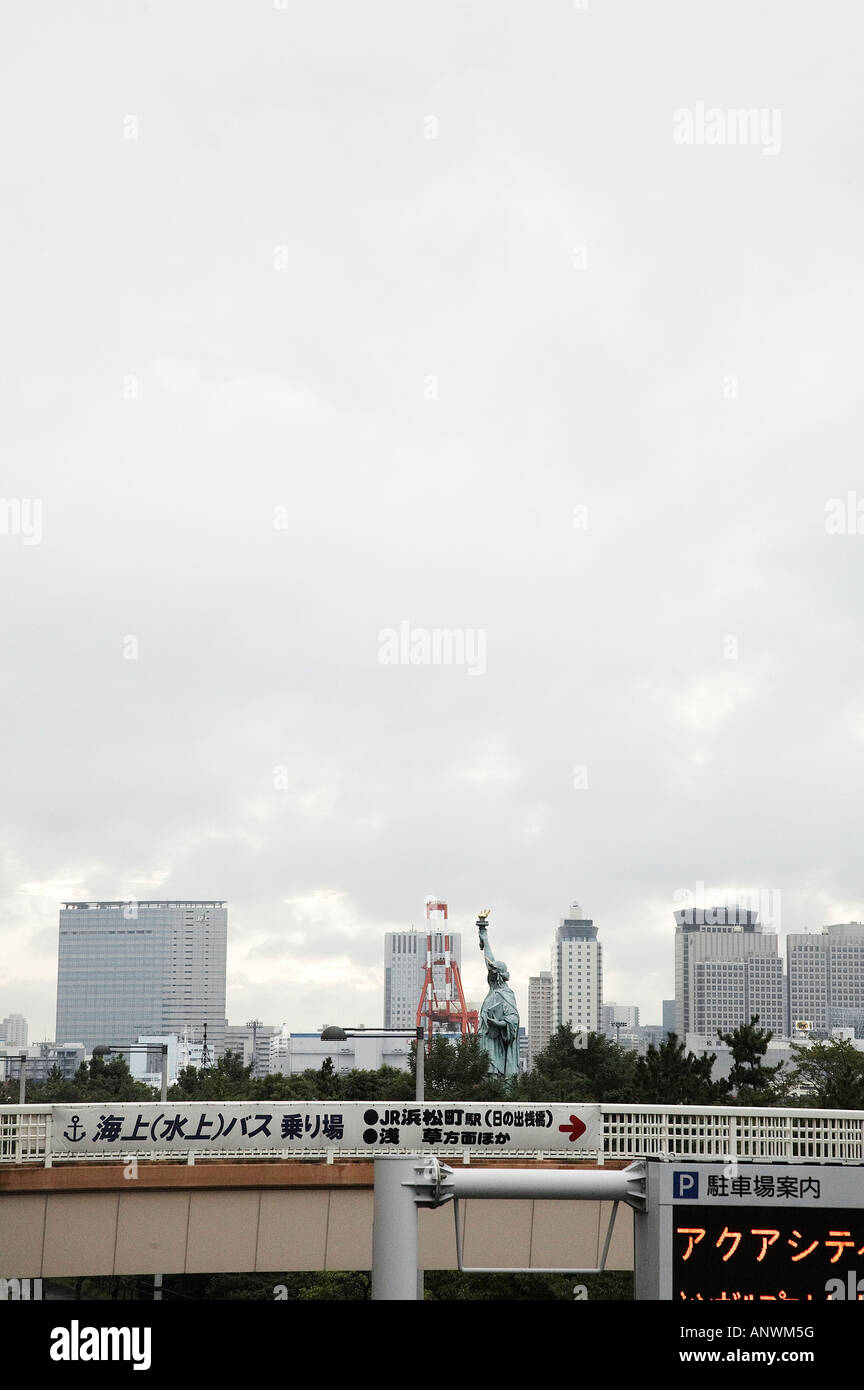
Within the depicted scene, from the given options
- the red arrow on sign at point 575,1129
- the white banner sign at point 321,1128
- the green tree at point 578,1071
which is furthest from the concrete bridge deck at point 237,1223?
→ the green tree at point 578,1071

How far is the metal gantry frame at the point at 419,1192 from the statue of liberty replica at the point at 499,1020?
47445 millimetres

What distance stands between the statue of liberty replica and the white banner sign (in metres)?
42.7

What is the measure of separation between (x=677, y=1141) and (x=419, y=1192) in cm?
544

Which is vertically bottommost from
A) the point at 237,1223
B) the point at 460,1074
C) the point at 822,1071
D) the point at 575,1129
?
the point at 237,1223

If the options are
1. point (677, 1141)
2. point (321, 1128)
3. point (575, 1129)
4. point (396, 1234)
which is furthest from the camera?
point (321, 1128)

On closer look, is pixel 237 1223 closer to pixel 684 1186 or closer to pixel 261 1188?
pixel 261 1188

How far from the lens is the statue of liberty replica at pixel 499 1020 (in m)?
64.8

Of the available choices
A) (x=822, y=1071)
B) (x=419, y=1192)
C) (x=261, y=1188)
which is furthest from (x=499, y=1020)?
(x=419, y=1192)

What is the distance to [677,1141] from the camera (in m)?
20.2

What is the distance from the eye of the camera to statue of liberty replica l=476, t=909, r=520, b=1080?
64812 millimetres

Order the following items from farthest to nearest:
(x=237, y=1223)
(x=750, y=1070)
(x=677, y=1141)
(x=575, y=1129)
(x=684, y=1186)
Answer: (x=750, y=1070)
(x=237, y=1223)
(x=575, y=1129)
(x=677, y=1141)
(x=684, y=1186)

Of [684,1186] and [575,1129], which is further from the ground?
[575,1129]

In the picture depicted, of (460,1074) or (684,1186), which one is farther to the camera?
(460,1074)
